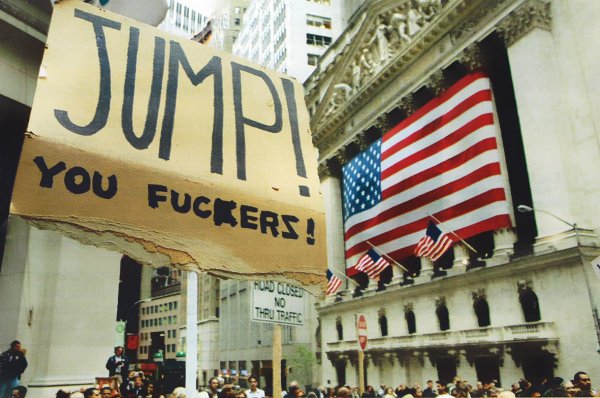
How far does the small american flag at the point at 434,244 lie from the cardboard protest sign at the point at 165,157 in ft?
78.5

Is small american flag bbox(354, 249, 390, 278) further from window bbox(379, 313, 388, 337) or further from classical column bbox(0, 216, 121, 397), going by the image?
classical column bbox(0, 216, 121, 397)

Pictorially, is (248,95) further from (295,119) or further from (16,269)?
(16,269)

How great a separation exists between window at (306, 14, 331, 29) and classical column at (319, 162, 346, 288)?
2734 centimetres

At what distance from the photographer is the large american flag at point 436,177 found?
89.2ft

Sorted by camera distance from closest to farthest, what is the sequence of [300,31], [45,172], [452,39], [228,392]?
[45,172], [228,392], [452,39], [300,31]

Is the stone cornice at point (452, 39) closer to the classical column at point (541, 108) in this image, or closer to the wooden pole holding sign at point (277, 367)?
the classical column at point (541, 108)

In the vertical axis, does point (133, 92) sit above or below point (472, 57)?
below

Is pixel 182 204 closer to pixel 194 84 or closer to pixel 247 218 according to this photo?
pixel 247 218

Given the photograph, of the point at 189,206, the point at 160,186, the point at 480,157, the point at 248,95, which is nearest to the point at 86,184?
the point at 160,186

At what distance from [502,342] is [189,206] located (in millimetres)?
26627

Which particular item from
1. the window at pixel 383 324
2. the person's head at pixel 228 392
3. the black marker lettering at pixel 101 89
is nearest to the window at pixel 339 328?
the window at pixel 383 324

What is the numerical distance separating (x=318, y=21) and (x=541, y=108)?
47.0 meters

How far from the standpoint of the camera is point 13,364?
523 cm

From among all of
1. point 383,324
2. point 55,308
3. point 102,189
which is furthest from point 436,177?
point 102,189
